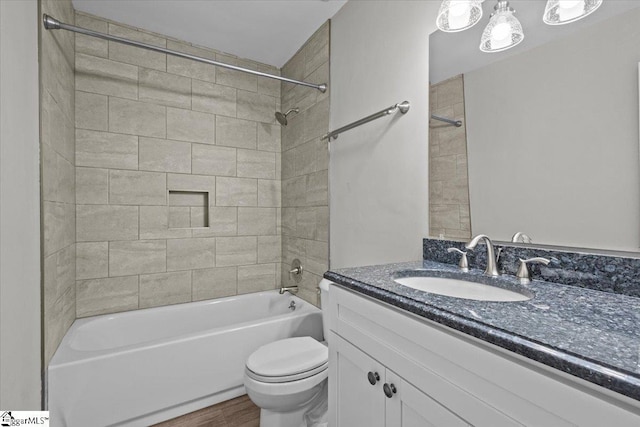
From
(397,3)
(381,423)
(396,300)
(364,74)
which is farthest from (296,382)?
(397,3)

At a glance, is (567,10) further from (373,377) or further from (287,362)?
(287,362)

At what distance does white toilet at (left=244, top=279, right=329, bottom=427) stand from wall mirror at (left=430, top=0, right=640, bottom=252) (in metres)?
0.94

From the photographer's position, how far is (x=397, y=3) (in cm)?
160

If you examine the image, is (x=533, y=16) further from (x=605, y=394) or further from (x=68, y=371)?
(x=68, y=371)

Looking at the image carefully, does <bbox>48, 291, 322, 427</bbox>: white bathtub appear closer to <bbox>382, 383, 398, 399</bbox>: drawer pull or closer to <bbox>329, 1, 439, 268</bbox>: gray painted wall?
<bbox>329, 1, 439, 268</bbox>: gray painted wall

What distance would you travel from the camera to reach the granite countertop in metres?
0.44

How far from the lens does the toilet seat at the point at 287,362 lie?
1.41 m

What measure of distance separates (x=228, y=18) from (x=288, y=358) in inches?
91.9

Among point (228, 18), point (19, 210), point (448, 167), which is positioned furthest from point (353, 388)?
point (228, 18)

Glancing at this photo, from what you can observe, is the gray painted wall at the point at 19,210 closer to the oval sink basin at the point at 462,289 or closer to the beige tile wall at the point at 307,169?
the oval sink basin at the point at 462,289

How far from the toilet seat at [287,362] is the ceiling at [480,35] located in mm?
1516

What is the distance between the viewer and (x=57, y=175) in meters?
1.66

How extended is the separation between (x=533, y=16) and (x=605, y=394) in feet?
3.93

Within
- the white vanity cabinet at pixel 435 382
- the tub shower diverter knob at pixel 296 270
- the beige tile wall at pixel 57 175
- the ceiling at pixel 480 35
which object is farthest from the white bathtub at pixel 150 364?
the ceiling at pixel 480 35
